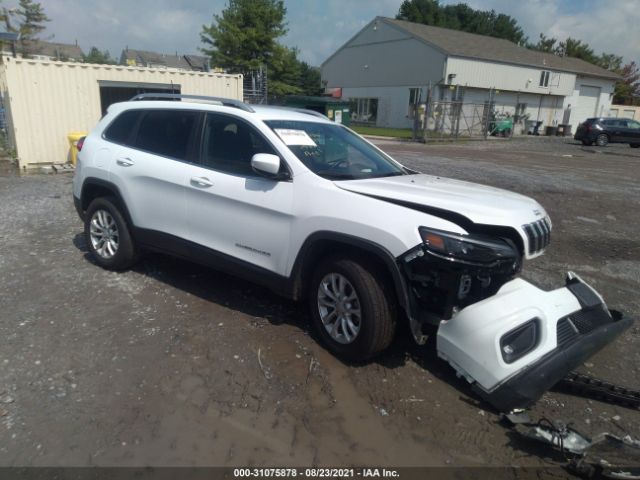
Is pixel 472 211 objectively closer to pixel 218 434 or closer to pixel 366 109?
pixel 218 434

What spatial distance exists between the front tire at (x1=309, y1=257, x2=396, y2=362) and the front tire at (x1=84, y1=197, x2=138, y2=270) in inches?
89.8

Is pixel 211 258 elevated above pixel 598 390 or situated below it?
above

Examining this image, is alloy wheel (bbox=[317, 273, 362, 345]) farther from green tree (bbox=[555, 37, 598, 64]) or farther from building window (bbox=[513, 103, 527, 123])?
green tree (bbox=[555, 37, 598, 64])

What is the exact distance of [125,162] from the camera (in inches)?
192

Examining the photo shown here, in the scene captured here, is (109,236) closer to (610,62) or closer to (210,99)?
(210,99)

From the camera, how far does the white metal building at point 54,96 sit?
11.8m

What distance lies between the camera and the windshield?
3938 mm

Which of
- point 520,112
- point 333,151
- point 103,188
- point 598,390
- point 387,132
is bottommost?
point 387,132

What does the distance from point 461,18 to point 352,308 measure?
70.6 metres

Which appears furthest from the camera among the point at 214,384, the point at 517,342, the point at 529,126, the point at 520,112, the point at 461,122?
the point at 520,112

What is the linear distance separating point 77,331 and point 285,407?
198cm

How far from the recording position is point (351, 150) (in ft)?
14.7

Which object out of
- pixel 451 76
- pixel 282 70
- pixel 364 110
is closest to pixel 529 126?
pixel 451 76

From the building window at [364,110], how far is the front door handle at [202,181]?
126ft
